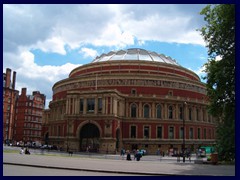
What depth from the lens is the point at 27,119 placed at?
9962 centimetres

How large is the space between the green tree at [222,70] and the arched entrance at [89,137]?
22.6 metres

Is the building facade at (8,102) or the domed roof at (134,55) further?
the building facade at (8,102)

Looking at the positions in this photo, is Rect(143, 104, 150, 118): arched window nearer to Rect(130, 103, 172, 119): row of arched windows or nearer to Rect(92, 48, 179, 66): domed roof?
Rect(130, 103, 172, 119): row of arched windows

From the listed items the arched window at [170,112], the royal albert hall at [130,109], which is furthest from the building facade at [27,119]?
the arched window at [170,112]

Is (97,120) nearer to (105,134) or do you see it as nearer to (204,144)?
(105,134)

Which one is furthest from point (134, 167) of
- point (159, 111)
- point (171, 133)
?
point (171, 133)

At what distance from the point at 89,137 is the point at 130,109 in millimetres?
9255

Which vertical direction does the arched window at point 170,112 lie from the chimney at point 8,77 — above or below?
below

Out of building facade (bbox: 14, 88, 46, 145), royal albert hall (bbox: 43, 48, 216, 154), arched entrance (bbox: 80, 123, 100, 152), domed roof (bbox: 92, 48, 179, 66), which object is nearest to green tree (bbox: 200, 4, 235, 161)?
royal albert hall (bbox: 43, 48, 216, 154)

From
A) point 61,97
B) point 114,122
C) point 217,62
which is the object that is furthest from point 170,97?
point 217,62

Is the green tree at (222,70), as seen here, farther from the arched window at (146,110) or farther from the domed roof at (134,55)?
the domed roof at (134,55)

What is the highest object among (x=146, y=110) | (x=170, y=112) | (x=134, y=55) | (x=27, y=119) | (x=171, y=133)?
(x=134, y=55)

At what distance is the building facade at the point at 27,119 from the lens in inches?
3873

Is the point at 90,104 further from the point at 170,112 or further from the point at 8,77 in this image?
the point at 8,77
